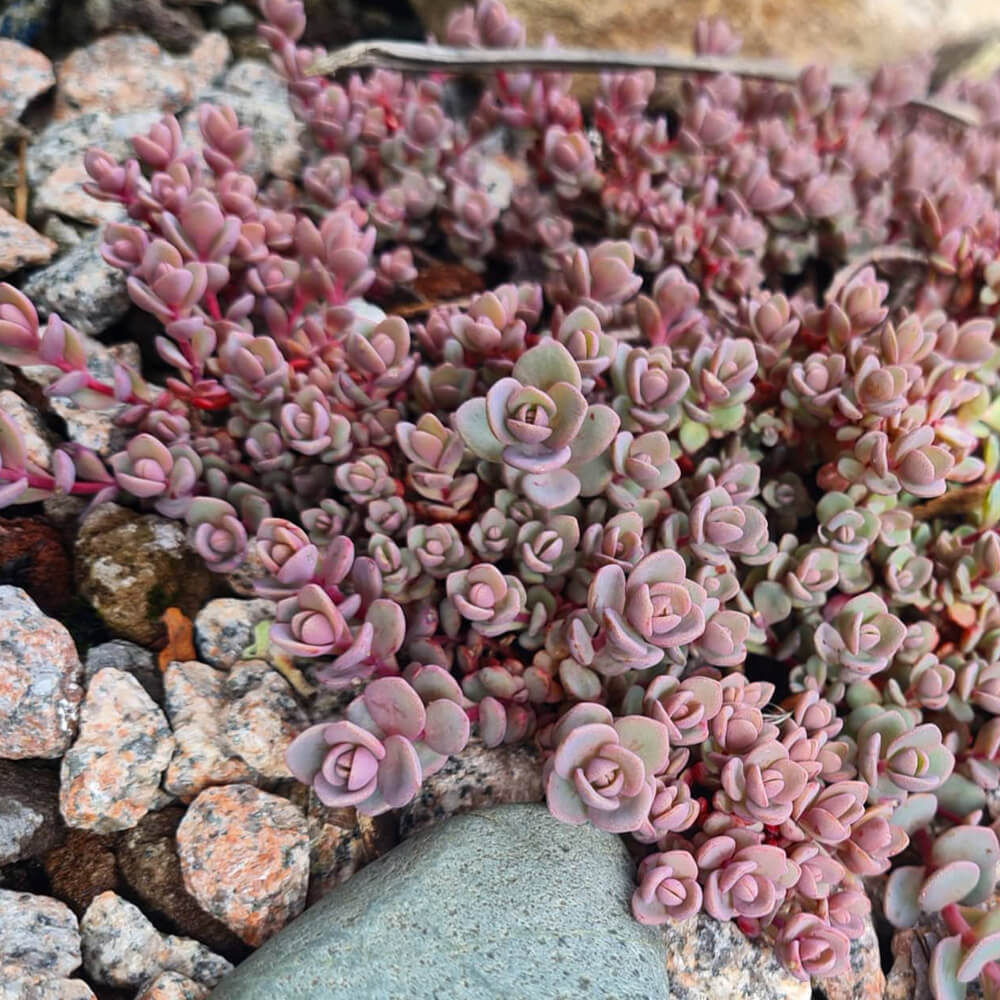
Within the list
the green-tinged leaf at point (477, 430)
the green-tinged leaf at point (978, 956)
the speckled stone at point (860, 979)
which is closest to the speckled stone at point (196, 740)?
the green-tinged leaf at point (477, 430)

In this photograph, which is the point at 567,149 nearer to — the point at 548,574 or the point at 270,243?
the point at 270,243

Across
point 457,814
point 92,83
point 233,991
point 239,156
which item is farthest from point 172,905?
point 92,83

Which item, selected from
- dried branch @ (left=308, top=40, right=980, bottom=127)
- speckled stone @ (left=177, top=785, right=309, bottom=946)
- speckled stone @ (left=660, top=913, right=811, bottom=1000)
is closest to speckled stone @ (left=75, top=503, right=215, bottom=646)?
speckled stone @ (left=177, top=785, right=309, bottom=946)

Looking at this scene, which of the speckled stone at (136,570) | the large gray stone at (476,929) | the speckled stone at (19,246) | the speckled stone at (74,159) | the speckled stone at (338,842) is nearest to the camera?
the large gray stone at (476,929)

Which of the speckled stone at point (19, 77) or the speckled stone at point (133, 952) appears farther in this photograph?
the speckled stone at point (19, 77)

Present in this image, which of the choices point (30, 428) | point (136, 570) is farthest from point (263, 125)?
point (136, 570)

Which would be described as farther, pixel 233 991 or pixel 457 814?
pixel 457 814

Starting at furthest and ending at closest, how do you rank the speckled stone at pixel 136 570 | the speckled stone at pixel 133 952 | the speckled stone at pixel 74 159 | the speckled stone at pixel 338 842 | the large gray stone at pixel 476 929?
the speckled stone at pixel 74 159
the speckled stone at pixel 136 570
the speckled stone at pixel 338 842
the speckled stone at pixel 133 952
the large gray stone at pixel 476 929

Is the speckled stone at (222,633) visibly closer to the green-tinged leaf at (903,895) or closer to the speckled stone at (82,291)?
the speckled stone at (82,291)
